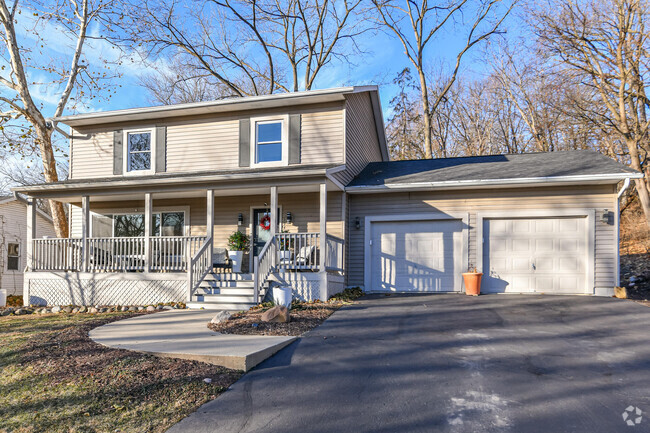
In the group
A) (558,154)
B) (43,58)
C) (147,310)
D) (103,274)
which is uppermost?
(43,58)

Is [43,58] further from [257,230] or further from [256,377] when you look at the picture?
[256,377]

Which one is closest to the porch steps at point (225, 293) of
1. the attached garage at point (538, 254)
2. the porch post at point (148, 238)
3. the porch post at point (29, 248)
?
the porch post at point (148, 238)

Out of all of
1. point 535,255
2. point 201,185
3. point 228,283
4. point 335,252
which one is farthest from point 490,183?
point 201,185

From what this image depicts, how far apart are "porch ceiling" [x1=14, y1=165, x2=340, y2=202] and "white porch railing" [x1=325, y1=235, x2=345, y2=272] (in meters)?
1.25

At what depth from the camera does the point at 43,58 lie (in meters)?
16.6

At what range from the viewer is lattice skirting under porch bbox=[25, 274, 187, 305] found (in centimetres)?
1067

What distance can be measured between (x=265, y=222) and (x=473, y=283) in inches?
214

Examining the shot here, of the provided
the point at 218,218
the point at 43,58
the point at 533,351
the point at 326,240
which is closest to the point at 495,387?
the point at 533,351

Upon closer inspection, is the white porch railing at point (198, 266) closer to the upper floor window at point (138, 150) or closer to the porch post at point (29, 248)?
the upper floor window at point (138, 150)

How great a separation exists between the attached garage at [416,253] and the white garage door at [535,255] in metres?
0.70

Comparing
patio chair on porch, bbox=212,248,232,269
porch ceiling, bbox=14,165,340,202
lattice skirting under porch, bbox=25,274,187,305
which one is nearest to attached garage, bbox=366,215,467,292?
porch ceiling, bbox=14,165,340,202

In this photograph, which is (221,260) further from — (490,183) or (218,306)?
(490,183)

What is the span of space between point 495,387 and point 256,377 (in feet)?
7.99

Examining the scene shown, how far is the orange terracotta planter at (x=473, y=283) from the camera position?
10.2 m
